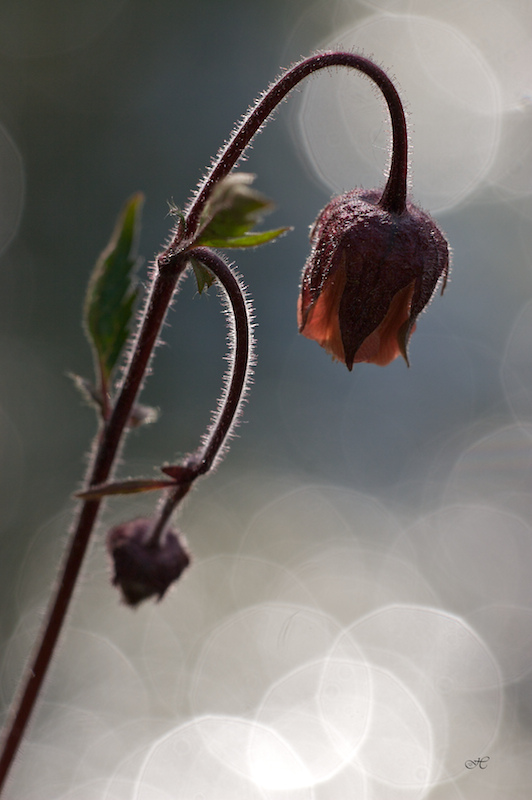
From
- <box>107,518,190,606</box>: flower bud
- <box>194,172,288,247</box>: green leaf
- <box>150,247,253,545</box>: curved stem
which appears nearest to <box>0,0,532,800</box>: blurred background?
<box>107,518,190,606</box>: flower bud

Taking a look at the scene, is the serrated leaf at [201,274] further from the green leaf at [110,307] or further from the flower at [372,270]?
the green leaf at [110,307]

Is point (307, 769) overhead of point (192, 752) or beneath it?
overhead

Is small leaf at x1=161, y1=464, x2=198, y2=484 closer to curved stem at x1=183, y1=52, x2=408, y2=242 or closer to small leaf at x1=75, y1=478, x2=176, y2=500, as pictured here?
small leaf at x1=75, y1=478, x2=176, y2=500

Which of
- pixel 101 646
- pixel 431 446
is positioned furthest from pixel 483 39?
pixel 101 646

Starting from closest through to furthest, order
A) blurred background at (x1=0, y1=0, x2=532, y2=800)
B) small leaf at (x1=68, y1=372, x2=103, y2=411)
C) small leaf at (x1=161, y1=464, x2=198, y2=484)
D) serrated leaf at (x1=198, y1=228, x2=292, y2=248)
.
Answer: serrated leaf at (x1=198, y1=228, x2=292, y2=248) → small leaf at (x1=161, y1=464, x2=198, y2=484) → small leaf at (x1=68, y1=372, x2=103, y2=411) → blurred background at (x1=0, y1=0, x2=532, y2=800)

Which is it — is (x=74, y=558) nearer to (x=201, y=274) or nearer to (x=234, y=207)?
(x=201, y=274)

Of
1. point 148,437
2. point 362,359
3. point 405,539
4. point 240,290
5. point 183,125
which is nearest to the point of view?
point 240,290

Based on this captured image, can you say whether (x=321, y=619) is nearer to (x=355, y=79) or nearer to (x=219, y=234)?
(x=219, y=234)

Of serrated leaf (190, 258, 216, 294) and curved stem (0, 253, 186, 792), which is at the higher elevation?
serrated leaf (190, 258, 216, 294)
